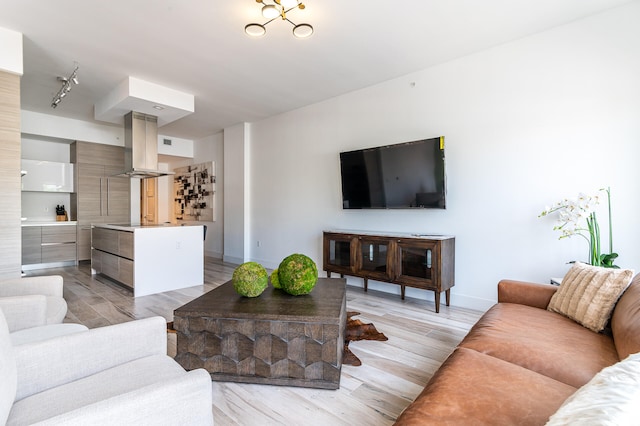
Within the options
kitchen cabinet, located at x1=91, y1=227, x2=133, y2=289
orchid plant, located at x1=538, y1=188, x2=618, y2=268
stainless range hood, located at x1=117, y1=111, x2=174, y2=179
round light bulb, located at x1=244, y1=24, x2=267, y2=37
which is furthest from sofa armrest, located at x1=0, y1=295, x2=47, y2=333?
orchid plant, located at x1=538, y1=188, x2=618, y2=268

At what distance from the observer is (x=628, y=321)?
4.66 feet

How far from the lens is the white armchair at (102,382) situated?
86cm

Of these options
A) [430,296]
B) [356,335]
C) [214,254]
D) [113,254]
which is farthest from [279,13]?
[214,254]

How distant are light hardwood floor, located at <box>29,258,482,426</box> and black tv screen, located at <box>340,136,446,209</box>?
1.19 meters

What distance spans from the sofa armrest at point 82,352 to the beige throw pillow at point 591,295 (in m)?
2.23

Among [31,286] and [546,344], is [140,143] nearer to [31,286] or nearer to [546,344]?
[31,286]

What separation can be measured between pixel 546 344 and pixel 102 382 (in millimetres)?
1942

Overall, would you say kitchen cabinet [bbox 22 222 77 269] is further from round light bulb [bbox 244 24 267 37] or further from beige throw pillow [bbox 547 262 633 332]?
beige throw pillow [bbox 547 262 633 332]

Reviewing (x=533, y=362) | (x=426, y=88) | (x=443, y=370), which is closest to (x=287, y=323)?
(x=443, y=370)

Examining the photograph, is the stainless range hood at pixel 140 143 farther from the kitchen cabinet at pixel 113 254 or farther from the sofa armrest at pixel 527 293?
the sofa armrest at pixel 527 293

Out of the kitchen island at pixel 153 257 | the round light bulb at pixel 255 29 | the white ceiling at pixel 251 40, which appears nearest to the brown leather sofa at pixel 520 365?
the white ceiling at pixel 251 40

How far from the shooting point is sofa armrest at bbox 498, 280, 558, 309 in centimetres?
212

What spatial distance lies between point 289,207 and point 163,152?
12.1 feet

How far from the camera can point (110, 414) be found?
0.83m
